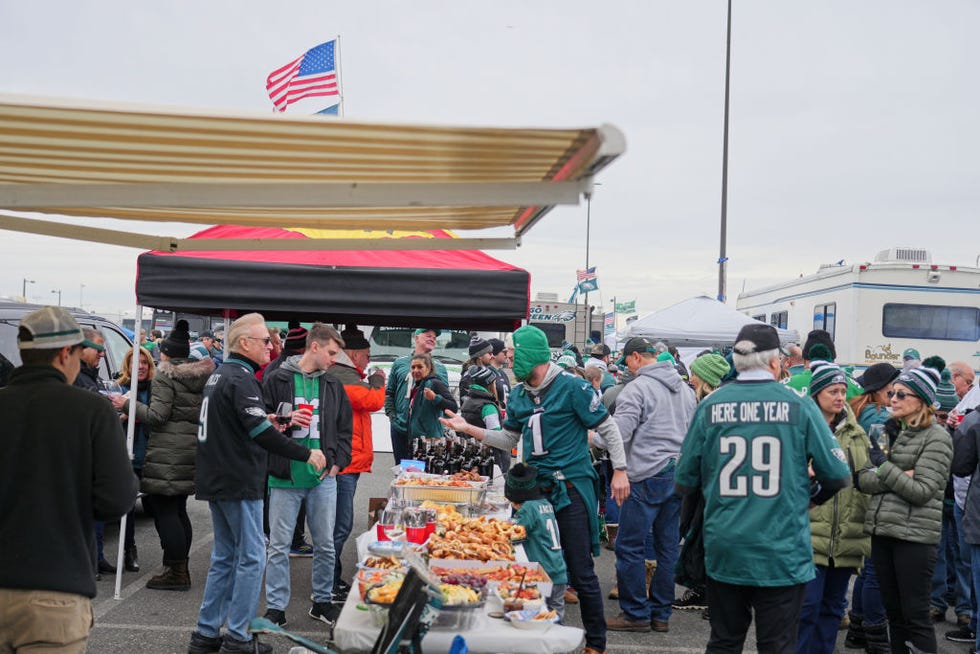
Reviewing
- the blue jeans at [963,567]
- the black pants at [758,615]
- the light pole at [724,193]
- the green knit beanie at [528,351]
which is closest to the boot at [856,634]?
the blue jeans at [963,567]

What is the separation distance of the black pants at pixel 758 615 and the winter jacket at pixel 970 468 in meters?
2.35

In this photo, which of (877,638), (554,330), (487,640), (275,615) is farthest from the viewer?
(554,330)

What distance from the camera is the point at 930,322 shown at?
54.3 feet

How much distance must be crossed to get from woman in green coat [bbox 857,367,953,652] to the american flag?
6.56 metres

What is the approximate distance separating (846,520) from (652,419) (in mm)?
1958

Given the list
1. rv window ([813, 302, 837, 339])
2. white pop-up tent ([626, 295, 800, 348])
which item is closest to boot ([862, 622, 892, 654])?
white pop-up tent ([626, 295, 800, 348])

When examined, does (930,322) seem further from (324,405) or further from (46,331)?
(46,331)

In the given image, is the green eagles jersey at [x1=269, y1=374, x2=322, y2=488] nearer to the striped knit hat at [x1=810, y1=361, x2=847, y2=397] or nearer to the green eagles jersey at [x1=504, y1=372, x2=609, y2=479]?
the green eagles jersey at [x1=504, y1=372, x2=609, y2=479]

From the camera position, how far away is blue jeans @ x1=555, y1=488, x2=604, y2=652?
562cm

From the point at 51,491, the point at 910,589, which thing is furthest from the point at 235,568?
the point at 910,589

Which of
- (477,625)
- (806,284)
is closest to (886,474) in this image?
(477,625)

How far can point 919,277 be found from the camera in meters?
16.4

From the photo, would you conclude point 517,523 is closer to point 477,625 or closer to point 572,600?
point 477,625

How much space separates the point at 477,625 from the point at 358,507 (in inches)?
293
